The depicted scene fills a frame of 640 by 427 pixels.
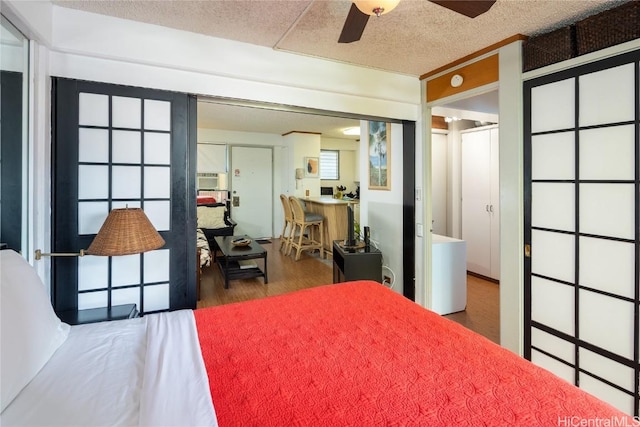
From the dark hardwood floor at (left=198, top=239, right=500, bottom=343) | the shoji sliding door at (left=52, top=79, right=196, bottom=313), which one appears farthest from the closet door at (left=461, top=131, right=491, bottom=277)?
the shoji sliding door at (left=52, top=79, right=196, bottom=313)

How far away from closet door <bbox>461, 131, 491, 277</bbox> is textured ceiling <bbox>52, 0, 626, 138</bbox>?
199 centimetres

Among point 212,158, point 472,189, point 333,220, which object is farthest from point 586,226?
point 212,158

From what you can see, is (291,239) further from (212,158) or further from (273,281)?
(212,158)

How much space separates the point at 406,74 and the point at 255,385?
2.96m

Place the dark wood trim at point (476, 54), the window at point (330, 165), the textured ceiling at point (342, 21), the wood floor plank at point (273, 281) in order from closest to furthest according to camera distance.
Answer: the textured ceiling at point (342, 21) → the dark wood trim at point (476, 54) → the wood floor plank at point (273, 281) → the window at point (330, 165)

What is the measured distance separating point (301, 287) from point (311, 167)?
3351 millimetres

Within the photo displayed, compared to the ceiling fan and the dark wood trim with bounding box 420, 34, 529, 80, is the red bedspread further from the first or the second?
the dark wood trim with bounding box 420, 34, 529, 80

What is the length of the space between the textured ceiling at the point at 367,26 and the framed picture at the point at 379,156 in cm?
107

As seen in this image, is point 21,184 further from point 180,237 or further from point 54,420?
point 54,420

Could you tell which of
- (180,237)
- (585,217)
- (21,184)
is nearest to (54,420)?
(21,184)

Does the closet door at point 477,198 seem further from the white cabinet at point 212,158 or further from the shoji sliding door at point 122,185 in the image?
the white cabinet at point 212,158

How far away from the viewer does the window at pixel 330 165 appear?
8078mm

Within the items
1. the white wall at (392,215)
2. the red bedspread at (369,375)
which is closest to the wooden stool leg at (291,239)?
the white wall at (392,215)

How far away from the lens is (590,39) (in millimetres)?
1931
